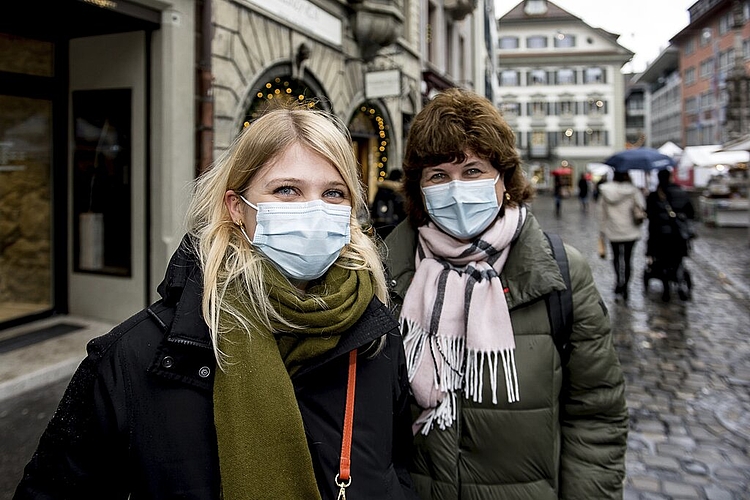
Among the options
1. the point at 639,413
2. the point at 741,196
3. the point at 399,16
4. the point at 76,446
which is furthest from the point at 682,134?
the point at 76,446

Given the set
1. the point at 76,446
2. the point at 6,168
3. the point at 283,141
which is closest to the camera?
the point at 76,446

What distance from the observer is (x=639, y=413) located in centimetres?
477

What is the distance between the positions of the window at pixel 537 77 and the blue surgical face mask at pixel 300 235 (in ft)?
215

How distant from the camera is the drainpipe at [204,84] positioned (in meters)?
7.00

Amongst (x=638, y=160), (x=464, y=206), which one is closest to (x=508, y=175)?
(x=464, y=206)

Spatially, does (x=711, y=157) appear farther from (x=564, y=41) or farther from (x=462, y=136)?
(x=564, y=41)

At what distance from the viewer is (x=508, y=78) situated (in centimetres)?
6284

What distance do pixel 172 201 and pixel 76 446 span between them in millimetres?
5508

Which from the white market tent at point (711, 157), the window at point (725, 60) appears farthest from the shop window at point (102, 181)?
the window at point (725, 60)

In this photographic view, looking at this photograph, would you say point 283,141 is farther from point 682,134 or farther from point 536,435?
point 682,134

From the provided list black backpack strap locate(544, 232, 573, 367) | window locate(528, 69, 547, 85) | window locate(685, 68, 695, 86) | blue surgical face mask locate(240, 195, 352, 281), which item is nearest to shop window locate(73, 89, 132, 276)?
blue surgical face mask locate(240, 195, 352, 281)

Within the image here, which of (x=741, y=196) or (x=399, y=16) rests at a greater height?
(x=399, y=16)

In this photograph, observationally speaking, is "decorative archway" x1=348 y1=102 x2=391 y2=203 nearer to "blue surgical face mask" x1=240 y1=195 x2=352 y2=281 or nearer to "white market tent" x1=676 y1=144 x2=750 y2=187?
"blue surgical face mask" x1=240 y1=195 x2=352 y2=281

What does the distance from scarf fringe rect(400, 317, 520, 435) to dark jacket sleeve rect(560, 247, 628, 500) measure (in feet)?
0.78
